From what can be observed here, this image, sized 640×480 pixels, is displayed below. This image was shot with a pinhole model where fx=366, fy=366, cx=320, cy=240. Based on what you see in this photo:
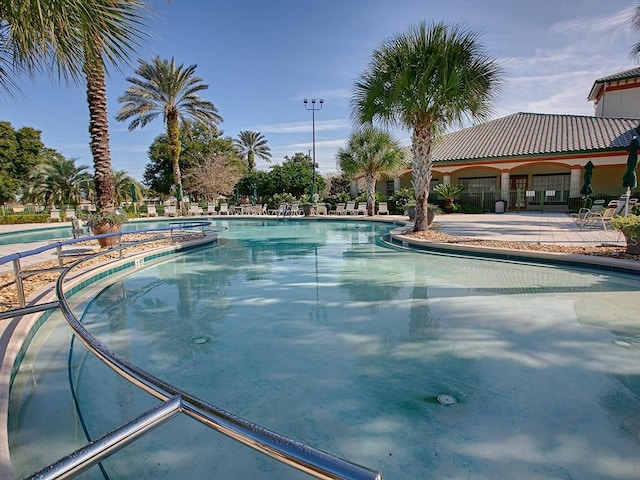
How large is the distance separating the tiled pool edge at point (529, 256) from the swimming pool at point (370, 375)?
1.10ft

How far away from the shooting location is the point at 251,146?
49.6 metres

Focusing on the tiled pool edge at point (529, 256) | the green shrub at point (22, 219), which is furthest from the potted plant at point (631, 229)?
the green shrub at point (22, 219)

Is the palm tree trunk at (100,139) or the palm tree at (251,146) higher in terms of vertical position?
the palm tree at (251,146)

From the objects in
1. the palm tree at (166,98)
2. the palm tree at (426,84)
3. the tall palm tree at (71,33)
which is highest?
the palm tree at (166,98)

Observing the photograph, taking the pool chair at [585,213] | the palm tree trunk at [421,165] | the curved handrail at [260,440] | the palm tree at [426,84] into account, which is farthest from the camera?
the pool chair at [585,213]

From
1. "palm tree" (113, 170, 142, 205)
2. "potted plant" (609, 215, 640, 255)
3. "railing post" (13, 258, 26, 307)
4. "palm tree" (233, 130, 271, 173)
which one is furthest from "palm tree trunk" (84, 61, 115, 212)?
"palm tree" (233, 130, 271, 173)

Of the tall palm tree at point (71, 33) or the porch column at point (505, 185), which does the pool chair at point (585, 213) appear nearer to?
the porch column at point (505, 185)

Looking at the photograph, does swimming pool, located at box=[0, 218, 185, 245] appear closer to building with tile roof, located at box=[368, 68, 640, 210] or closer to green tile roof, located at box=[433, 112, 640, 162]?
building with tile roof, located at box=[368, 68, 640, 210]

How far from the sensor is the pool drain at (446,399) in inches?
129

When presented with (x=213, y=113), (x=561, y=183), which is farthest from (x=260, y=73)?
(x=561, y=183)

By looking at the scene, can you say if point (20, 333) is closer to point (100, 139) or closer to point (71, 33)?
point (71, 33)

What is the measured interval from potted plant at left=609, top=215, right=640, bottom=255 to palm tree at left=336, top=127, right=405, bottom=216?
14.8m

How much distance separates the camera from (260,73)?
77.2 feet

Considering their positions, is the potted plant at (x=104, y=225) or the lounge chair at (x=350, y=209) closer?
the potted plant at (x=104, y=225)
